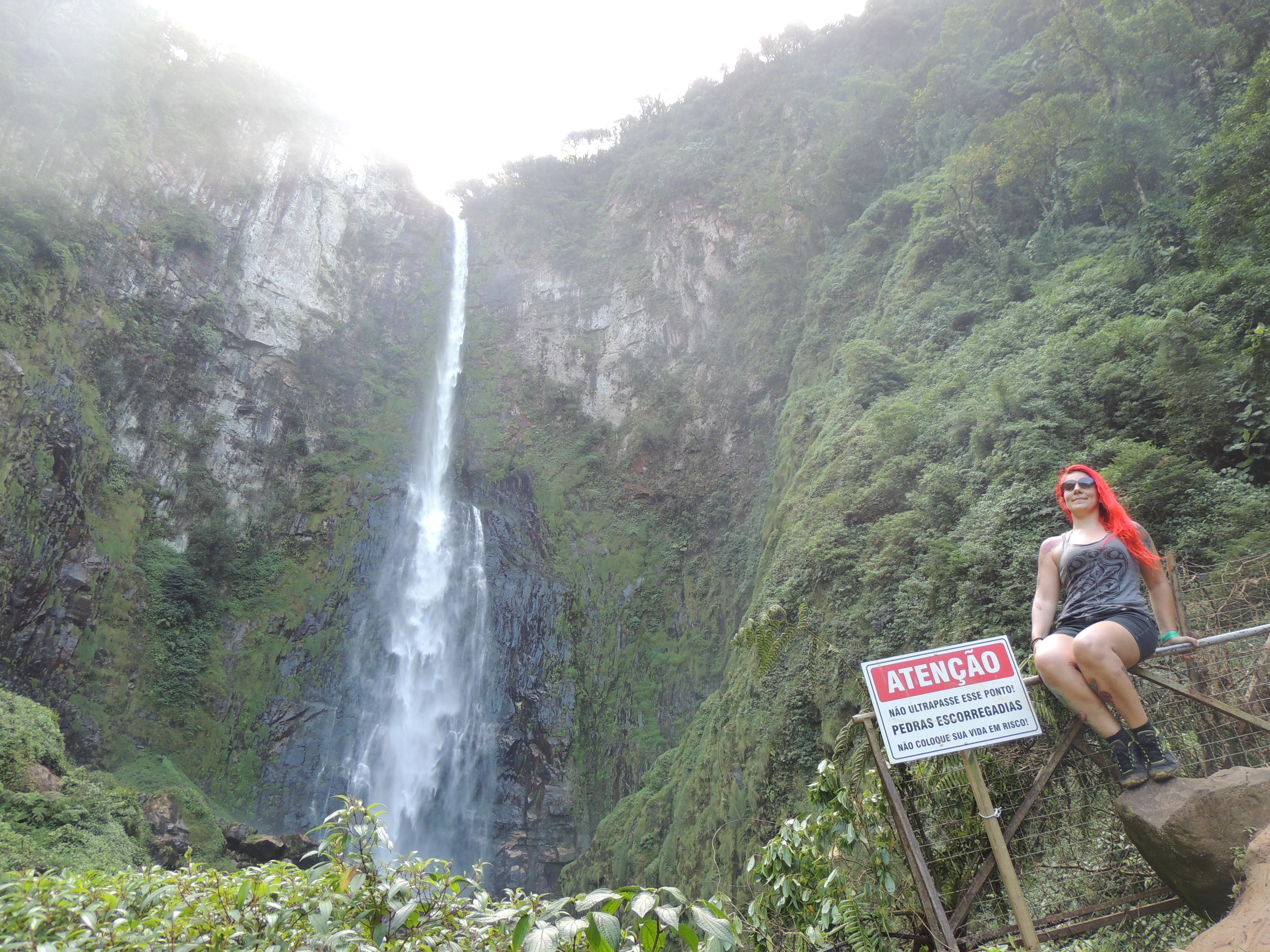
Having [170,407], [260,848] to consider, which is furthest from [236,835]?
[170,407]

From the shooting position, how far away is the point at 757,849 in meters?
7.71

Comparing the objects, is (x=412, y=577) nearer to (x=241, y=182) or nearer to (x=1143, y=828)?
(x=241, y=182)

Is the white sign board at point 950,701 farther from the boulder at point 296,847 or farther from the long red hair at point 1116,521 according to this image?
the boulder at point 296,847

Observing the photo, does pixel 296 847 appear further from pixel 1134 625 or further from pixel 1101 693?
pixel 1134 625

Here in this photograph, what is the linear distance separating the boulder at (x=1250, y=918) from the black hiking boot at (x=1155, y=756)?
275mm

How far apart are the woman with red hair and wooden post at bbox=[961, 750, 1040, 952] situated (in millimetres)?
471

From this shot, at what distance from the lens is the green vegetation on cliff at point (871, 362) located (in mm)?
7074

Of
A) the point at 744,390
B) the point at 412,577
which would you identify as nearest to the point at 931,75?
the point at 744,390

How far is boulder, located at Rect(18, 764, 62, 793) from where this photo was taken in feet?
34.2

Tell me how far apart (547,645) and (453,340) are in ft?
50.8

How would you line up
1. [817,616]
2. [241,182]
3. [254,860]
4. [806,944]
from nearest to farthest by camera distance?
[806,944], [817,616], [254,860], [241,182]

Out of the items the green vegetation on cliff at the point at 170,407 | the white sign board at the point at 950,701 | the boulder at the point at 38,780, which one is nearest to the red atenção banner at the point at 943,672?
the white sign board at the point at 950,701

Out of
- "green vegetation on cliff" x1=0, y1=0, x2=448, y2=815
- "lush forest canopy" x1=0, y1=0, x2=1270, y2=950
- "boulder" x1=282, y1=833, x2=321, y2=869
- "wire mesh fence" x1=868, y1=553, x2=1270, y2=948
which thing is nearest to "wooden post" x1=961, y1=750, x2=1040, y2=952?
"wire mesh fence" x1=868, y1=553, x2=1270, y2=948

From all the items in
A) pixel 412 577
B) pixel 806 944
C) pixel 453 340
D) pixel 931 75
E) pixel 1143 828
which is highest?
pixel 453 340
